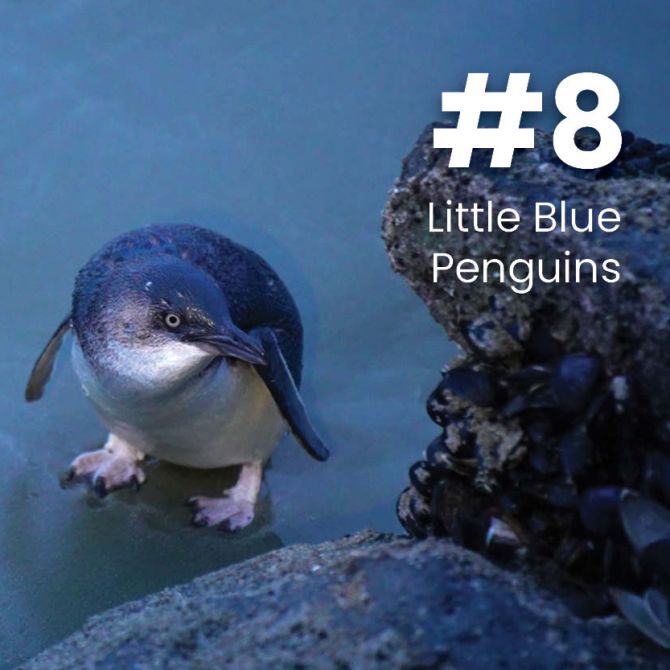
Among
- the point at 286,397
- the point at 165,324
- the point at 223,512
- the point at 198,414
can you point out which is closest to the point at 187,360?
the point at 165,324

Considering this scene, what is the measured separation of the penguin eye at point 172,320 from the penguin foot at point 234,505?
757 mm

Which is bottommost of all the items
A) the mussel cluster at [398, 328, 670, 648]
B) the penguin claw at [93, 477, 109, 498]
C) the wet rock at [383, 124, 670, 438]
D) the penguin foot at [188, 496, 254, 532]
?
the penguin foot at [188, 496, 254, 532]

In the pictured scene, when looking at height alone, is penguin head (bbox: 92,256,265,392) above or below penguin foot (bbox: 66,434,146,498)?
above

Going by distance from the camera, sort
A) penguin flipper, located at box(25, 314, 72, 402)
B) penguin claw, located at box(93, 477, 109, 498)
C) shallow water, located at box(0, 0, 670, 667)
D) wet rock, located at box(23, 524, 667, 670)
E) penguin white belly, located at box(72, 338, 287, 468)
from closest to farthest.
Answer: wet rock, located at box(23, 524, 667, 670)
penguin white belly, located at box(72, 338, 287, 468)
shallow water, located at box(0, 0, 670, 667)
penguin claw, located at box(93, 477, 109, 498)
penguin flipper, located at box(25, 314, 72, 402)

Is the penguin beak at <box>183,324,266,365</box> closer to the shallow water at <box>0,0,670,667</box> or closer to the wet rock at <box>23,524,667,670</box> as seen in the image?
the shallow water at <box>0,0,670,667</box>

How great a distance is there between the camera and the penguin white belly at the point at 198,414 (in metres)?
4.17

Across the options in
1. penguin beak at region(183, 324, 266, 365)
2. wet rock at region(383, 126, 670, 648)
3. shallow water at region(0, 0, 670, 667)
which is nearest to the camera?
wet rock at region(383, 126, 670, 648)

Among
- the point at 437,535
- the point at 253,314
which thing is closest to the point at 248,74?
the point at 253,314

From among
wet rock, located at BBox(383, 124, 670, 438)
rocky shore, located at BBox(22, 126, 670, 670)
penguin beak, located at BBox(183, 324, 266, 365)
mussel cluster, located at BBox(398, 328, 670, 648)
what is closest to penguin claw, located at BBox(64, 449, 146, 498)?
penguin beak, located at BBox(183, 324, 266, 365)

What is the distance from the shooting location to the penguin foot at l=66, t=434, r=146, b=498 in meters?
4.45

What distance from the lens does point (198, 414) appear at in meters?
4.29

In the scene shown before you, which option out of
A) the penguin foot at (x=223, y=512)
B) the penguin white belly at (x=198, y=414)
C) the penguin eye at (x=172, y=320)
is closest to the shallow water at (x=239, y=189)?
the penguin foot at (x=223, y=512)

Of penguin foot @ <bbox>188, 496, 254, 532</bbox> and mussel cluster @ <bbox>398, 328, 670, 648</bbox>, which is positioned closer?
mussel cluster @ <bbox>398, 328, 670, 648</bbox>

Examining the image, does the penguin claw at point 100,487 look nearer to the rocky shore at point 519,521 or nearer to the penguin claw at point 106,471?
the penguin claw at point 106,471
